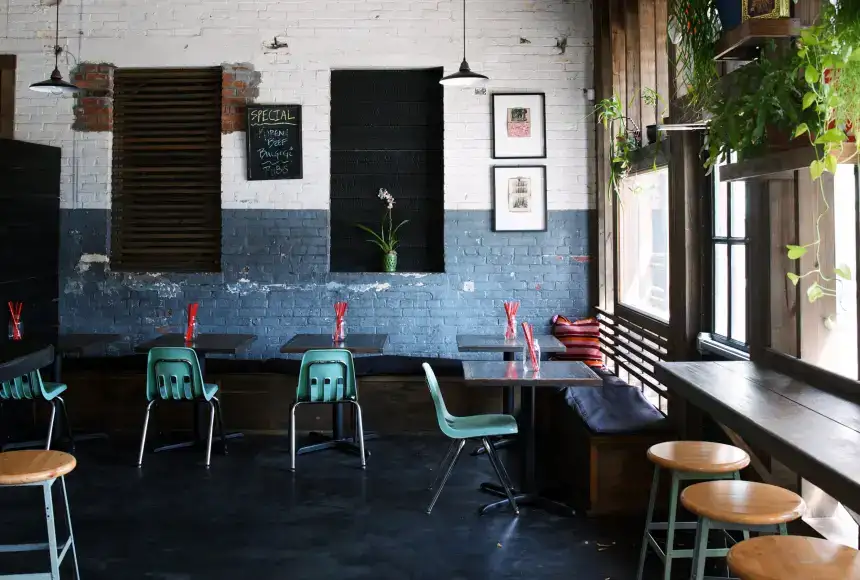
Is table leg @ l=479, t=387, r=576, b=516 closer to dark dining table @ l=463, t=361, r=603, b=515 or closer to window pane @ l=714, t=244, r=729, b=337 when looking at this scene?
dark dining table @ l=463, t=361, r=603, b=515

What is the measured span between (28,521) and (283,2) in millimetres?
4571

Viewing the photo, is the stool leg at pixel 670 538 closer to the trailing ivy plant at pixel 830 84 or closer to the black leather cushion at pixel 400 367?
the trailing ivy plant at pixel 830 84

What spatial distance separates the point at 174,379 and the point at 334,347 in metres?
1.09

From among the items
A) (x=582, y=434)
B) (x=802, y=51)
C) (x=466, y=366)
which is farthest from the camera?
(x=466, y=366)

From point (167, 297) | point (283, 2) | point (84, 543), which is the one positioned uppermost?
point (283, 2)

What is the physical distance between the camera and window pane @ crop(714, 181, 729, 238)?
4.29 m

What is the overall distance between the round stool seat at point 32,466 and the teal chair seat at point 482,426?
1962 mm

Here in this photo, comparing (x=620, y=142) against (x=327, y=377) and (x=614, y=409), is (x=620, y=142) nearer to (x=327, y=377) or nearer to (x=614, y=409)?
(x=614, y=409)

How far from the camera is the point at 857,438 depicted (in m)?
2.17

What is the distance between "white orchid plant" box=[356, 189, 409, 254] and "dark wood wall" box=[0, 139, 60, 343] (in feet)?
8.48

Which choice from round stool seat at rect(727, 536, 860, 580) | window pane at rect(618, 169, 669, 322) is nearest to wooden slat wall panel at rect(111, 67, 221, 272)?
window pane at rect(618, 169, 669, 322)

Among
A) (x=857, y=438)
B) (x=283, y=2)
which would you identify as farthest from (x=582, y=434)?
(x=283, y=2)

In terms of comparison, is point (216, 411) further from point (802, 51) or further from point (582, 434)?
point (802, 51)

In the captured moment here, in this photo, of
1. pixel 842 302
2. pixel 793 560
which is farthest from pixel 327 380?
pixel 793 560
